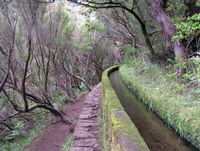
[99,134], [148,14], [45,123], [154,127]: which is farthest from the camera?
[148,14]

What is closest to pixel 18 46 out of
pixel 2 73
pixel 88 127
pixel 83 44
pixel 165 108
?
pixel 2 73

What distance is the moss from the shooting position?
4246 millimetres

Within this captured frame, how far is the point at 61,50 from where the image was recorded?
1717cm

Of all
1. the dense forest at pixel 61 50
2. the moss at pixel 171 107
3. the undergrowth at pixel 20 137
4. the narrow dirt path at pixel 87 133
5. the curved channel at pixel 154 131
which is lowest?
the undergrowth at pixel 20 137

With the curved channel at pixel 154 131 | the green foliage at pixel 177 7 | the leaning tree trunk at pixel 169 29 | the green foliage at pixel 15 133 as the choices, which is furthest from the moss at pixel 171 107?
the green foliage at pixel 15 133

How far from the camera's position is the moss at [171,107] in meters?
4.25

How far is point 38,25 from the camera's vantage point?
10195 mm

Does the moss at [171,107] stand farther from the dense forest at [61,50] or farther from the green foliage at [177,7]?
the green foliage at [177,7]

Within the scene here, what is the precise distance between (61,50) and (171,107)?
12.9 m

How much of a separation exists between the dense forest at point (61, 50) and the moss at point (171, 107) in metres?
0.15

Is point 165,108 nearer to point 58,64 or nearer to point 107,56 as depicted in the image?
point 58,64

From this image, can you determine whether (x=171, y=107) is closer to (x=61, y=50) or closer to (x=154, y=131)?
(x=154, y=131)

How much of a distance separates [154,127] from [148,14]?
8745mm

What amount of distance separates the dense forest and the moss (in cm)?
15
